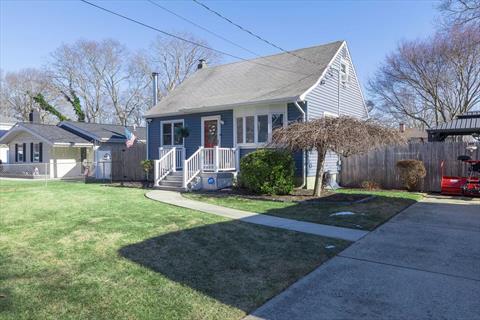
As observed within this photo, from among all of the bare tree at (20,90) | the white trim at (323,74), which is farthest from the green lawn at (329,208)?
the bare tree at (20,90)

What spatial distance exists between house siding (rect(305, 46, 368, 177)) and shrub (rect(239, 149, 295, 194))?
1859 mm

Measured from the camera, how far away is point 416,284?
13.3 ft

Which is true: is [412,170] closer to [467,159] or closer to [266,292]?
[467,159]

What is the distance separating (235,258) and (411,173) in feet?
34.4

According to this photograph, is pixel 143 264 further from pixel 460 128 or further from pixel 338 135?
pixel 460 128

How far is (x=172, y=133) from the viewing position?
1694 centimetres

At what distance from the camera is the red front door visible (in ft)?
50.3

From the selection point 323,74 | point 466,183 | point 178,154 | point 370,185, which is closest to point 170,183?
point 178,154

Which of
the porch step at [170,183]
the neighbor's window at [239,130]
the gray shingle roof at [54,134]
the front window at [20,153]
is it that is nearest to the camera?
the porch step at [170,183]

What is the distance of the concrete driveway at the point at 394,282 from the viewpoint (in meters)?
3.38

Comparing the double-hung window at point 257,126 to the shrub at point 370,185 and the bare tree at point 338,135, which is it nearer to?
the bare tree at point 338,135

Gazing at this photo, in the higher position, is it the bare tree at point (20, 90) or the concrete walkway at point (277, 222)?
the bare tree at point (20, 90)

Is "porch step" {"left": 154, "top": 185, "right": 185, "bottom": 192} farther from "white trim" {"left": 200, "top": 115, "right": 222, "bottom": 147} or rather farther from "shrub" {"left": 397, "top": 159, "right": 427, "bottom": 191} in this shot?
"shrub" {"left": 397, "top": 159, "right": 427, "bottom": 191}

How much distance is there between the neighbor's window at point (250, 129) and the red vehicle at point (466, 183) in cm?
724
